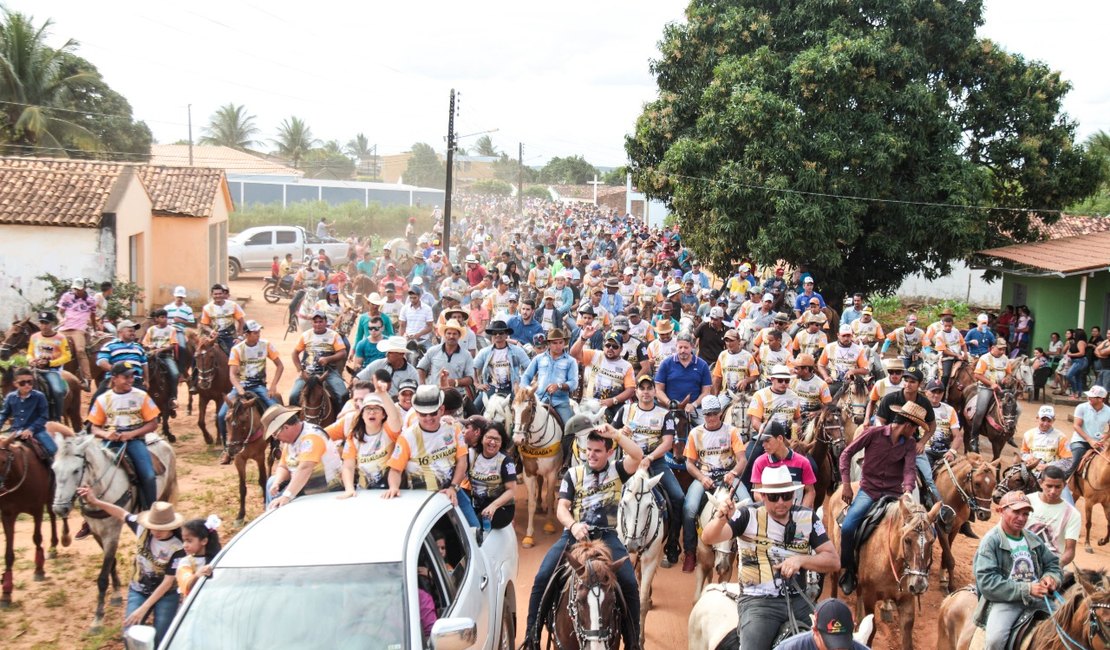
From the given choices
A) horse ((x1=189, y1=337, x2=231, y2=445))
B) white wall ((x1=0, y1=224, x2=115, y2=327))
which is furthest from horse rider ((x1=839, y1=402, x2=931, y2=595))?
white wall ((x1=0, y1=224, x2=115, y2=327))

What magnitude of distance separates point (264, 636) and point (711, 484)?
16.8 ft

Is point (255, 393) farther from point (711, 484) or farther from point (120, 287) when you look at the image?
point (120, 287)

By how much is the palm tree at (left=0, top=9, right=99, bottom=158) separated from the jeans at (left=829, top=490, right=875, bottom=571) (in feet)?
109

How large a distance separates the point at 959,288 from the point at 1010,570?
29.5 metres

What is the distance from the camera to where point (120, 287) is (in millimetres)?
23516

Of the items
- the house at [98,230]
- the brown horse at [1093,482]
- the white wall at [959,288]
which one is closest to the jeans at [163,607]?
the brown horse at [1093,482]

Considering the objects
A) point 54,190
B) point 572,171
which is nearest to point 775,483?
point 54,190

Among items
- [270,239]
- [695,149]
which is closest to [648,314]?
[695,149]

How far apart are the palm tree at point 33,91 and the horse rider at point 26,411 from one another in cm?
2745

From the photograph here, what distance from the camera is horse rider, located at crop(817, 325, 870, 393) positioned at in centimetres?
1383

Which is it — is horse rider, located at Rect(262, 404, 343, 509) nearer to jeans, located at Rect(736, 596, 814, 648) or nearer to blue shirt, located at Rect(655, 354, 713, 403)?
jeans, located at Rect(736, 596, 814, 648)

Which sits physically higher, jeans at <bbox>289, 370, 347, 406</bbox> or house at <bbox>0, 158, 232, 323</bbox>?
house at <bbox>0, 158, 232, 323</bbox>

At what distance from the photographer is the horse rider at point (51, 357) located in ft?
41.8

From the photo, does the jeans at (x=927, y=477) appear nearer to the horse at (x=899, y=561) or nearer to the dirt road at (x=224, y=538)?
the dirt road at (x=224, y=538)
